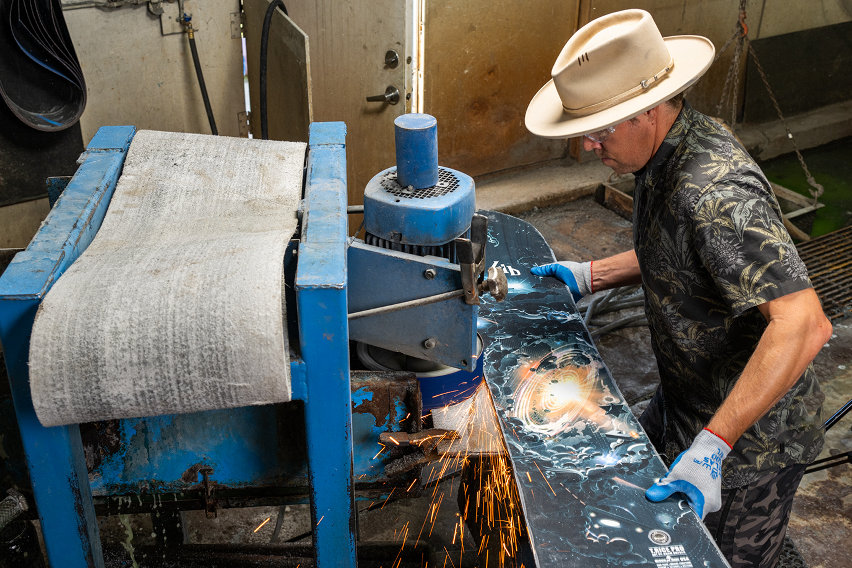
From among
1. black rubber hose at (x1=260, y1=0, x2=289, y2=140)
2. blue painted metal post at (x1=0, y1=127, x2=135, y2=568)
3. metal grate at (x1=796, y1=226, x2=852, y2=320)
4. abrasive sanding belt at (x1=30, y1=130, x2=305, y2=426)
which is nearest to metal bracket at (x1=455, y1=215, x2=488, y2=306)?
abrasive sanding belt at (x1=30, y1=130, x2=305, y2=426)

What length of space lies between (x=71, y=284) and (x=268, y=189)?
57 centimetres

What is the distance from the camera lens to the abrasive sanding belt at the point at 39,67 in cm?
325

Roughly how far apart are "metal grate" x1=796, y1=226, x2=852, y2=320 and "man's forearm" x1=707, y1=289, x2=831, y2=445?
261 cm

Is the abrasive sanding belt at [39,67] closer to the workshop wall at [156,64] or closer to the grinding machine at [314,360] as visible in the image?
the workshop wall at [156,64]

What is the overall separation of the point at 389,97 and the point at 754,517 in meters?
2.92

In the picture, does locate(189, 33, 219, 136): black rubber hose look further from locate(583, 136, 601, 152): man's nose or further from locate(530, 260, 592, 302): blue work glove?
locate(583, 136, 601, 152): man's nose

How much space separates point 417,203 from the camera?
1769 millimetres

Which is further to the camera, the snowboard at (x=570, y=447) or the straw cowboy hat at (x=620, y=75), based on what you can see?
the straw cowboy hat at (x=620, y=75)

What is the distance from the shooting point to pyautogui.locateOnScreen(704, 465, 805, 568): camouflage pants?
2141mm

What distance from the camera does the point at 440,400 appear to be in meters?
2.00

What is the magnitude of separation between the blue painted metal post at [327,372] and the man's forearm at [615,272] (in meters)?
1.19

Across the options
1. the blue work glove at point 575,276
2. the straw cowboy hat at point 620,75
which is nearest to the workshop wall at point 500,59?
the blue work glove at point 575,276

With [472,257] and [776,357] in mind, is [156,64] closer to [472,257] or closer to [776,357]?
[472,257]

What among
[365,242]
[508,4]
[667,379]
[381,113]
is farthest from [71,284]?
[508,4]
